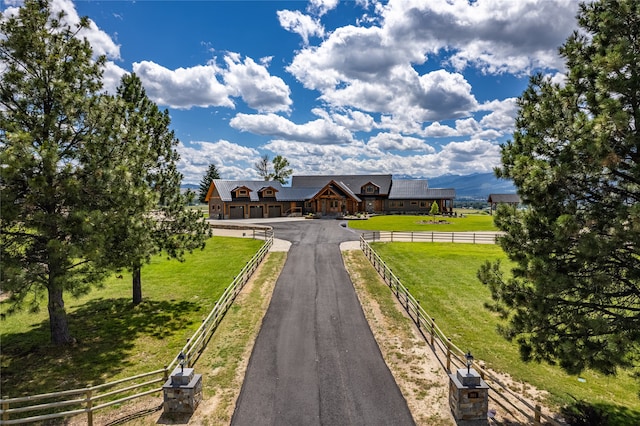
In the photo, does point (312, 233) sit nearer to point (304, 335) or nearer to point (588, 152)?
point (304, 335)

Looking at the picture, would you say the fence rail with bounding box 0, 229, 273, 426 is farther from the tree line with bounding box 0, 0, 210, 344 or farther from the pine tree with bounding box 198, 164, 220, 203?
the pine tree with bounding box 198, 164, 220, 203

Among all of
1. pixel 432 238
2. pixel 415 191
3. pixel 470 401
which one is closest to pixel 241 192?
pixel 415 191

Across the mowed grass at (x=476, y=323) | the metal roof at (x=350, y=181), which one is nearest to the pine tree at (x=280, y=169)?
the metal roof at (x=350, y=181)

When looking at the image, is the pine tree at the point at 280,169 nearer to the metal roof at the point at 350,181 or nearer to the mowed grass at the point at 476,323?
the metal roof at the point at 350,181

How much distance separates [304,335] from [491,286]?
821 centimetres

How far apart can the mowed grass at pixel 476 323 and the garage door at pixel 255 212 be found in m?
35.5

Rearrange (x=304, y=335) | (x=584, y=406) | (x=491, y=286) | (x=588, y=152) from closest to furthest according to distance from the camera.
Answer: (x=588, y=152)
(x=491, y=286)
(x=584, y=406)
(x=304, y=335)

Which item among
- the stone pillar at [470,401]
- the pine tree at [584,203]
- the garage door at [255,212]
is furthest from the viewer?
the garage door at [255,212]

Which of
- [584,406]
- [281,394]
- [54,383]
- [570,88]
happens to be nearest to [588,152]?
[570,88]

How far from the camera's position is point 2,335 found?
1534cm

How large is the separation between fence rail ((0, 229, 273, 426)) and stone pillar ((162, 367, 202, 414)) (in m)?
0.59

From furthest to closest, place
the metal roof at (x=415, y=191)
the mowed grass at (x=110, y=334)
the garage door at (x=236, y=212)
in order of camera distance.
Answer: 1. the metal roof at (x=415, y=191)
2. the garage door at (x=236, y=212)
3. the mowed grass at (x=110, y=334)

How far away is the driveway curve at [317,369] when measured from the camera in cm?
962

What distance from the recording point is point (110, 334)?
15.8 metres
